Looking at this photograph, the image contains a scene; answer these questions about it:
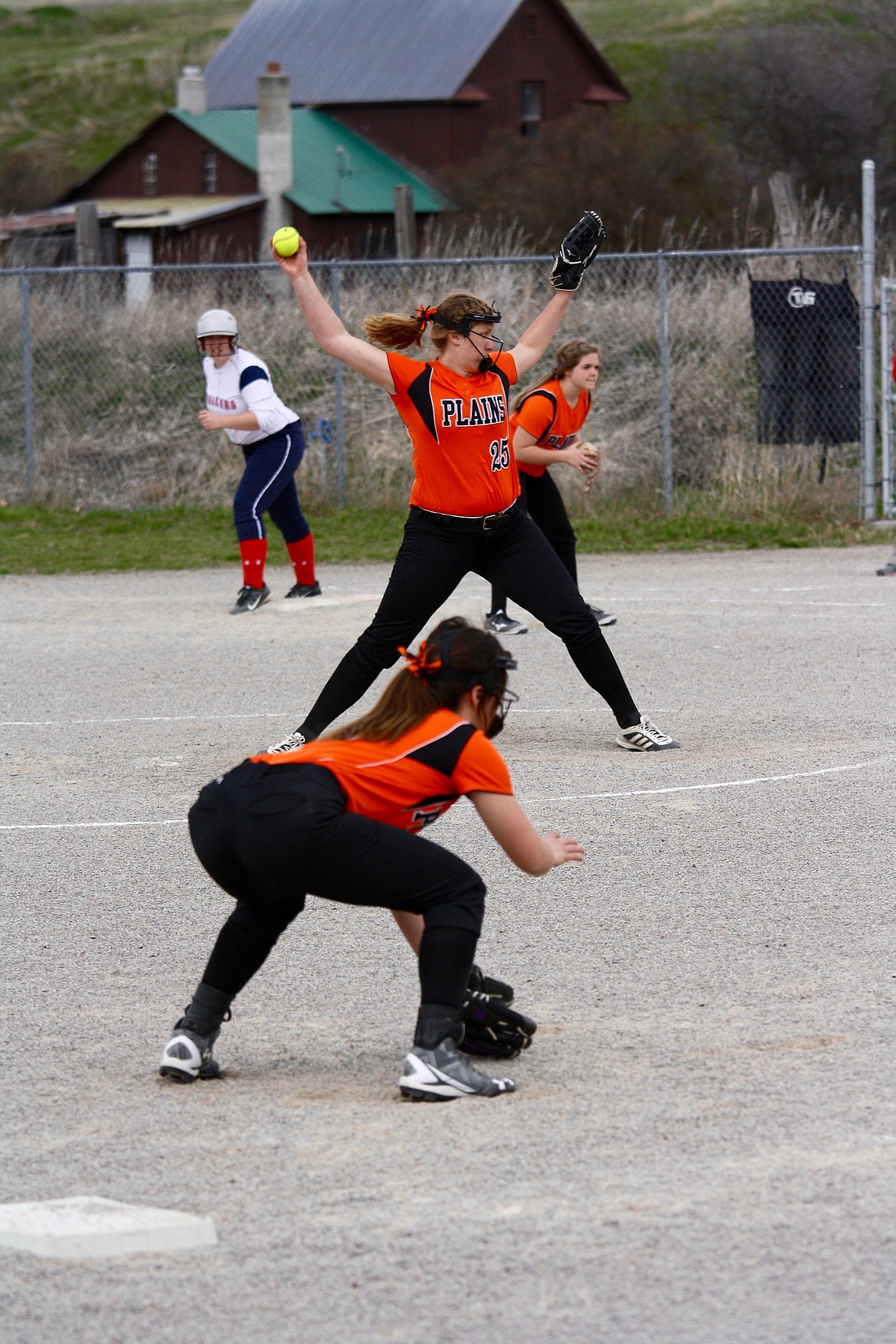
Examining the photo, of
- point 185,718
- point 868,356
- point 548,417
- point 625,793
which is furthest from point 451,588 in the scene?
point 868,356

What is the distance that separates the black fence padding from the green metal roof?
29.0 m

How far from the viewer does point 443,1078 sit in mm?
4645

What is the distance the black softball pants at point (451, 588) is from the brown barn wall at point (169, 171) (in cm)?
4258

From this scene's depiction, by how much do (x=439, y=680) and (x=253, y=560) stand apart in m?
8.17

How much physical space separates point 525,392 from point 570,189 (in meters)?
32.8

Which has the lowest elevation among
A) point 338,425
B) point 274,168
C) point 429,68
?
point 338,425

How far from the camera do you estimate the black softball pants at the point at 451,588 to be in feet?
26.2

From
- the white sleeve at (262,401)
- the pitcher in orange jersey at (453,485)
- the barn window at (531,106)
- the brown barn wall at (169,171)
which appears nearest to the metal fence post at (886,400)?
the white sleeve at (262,401)

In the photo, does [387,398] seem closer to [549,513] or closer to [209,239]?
[549,513]

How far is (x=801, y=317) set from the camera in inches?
692

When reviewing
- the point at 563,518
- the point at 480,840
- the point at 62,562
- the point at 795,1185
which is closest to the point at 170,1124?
the point at 795,1185

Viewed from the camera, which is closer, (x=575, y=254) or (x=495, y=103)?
(x=575, y=254)

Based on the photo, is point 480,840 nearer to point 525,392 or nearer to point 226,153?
point 525,392

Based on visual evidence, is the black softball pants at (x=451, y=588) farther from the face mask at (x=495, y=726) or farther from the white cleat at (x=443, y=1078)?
the white cleat at (x=443, y=1078)
